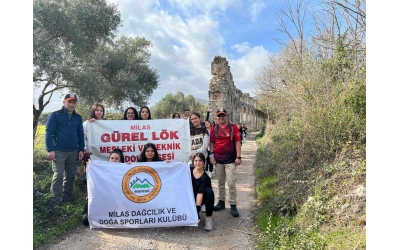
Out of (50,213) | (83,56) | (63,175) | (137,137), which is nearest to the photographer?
(50,213)

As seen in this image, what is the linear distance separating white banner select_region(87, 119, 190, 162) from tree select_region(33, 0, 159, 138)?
4.97m

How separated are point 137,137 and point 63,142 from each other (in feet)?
4.56

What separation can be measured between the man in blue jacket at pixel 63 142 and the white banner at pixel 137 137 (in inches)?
14.9

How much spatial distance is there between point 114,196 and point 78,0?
9.57m

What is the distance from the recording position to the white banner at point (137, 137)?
5.10 meters

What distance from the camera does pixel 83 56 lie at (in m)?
10.6

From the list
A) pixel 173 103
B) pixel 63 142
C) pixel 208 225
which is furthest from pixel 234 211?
pixel 173 103

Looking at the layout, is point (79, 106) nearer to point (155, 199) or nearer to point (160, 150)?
point (160, 150)

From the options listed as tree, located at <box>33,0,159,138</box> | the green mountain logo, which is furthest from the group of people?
tree, located at <box>33,0,159,138</box>

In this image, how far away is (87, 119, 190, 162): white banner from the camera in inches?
201

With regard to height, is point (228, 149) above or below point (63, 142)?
below

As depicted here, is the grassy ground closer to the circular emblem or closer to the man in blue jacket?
the man in blue jacket

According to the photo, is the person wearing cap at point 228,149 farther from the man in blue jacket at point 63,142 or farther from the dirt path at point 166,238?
the man in blue jacket at point 63,142

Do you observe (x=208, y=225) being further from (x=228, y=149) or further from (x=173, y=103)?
(x=173, y=103)
